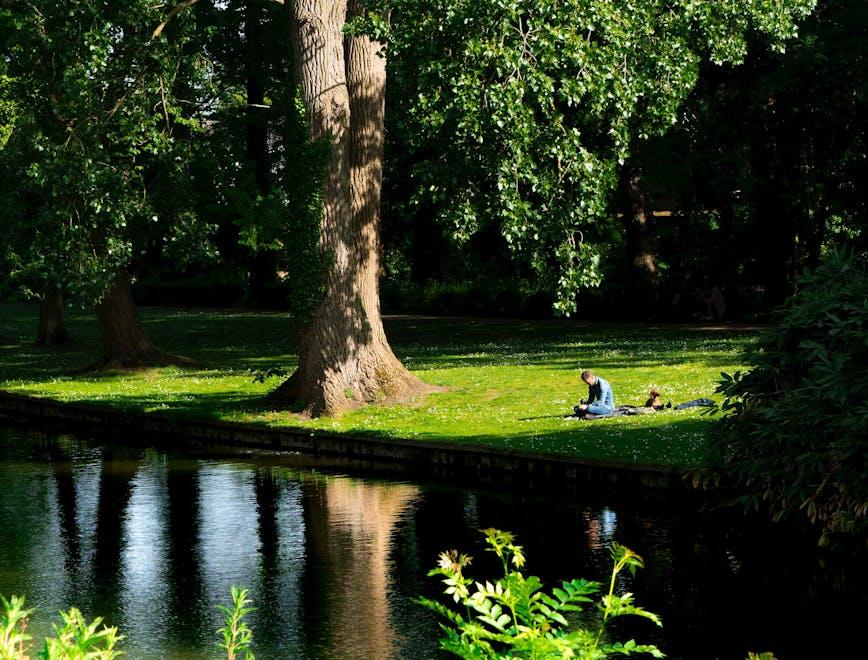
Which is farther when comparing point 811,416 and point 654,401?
point 654,401

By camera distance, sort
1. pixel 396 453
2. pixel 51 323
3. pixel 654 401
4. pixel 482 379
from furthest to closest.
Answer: pixel 51 323
pixel 482 379
pixel 654 401
pixel 396 453

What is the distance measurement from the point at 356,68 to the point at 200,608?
15.3 m

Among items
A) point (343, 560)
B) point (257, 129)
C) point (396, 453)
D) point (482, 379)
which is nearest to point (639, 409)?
point (396, 453)

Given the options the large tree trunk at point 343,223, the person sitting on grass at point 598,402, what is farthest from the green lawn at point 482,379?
the large tree trunk at point 343,223

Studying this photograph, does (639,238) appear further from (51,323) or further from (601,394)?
(601,394)

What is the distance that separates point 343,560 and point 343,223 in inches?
449

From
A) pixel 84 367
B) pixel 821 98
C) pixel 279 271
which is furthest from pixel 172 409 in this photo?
pixel 279 271

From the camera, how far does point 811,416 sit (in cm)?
1529

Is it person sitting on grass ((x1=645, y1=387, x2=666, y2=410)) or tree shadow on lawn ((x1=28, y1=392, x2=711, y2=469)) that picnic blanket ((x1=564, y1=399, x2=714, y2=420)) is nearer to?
person sitting on grass ((x1=645, y1=387, x2=666, y2=410))

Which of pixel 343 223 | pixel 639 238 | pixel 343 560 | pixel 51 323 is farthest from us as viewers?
pixel 51 323

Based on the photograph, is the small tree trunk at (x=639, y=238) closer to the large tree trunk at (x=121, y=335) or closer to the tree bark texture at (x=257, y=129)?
the tree bark texture at (x=257, y=129)

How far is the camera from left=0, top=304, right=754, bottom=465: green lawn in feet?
69.7

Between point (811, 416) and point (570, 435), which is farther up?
point (811, 416)

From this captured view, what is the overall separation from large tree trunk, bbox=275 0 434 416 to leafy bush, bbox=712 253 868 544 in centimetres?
953
